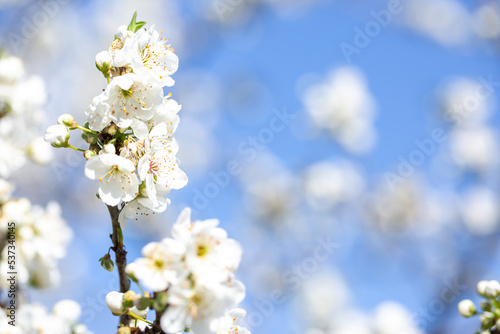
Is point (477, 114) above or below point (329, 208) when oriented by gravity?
above

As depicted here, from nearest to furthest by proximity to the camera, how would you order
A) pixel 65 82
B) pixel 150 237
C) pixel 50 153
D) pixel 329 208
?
pixel 50 153 → pixel 329 208 → pixel 150 237 → pixel 65 82

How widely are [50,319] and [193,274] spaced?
3.60ft

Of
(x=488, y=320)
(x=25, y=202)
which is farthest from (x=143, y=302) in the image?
(x=25, y=202)

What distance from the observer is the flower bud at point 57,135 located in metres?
1.64

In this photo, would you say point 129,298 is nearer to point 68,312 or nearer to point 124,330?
point 124,330

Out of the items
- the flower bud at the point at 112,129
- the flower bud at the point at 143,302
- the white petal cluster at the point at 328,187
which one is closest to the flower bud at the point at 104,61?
the flower bud at the point at 112,129

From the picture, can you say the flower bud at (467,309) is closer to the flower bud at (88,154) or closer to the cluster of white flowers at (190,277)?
the cluster of white flowers at (190,277)

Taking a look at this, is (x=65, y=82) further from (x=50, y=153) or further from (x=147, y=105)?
(x=147, y=105)

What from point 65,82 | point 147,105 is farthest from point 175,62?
point 65,82

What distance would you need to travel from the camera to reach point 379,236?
26.6 ft

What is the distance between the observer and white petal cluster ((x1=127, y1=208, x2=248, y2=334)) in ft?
3.99

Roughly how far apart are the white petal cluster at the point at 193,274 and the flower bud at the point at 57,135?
Answer: 558mm

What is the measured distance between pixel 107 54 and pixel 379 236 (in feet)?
23.5

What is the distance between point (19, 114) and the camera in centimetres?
284
